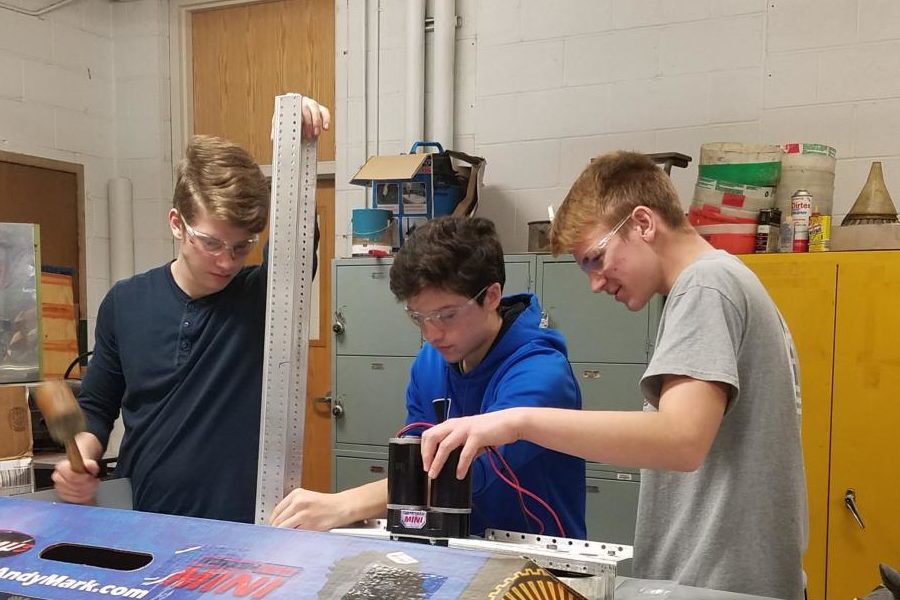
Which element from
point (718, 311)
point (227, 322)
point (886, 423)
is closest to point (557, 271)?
point (886, 423)

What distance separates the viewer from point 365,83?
386 centimetres

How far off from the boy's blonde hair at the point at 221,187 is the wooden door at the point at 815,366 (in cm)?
203

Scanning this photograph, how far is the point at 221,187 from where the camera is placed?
145 centimetres

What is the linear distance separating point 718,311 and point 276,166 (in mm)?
730

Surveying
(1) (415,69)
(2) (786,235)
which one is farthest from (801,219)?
(1) (415,69)

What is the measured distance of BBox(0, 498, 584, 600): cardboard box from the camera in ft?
2.41

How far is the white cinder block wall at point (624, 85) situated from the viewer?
3029mm

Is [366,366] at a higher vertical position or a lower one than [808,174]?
lower

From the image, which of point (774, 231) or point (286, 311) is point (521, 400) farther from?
point (774, 231)

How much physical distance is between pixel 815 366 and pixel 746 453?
5.96ft

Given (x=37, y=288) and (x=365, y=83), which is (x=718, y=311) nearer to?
(x=37, y=288)

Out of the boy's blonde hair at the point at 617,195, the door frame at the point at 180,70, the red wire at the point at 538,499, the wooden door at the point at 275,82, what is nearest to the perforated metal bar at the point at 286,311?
the red wire at the point at 538,499

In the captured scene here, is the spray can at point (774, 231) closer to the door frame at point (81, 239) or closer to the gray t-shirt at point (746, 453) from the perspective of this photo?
the gray t-shirt at point (746, 453)

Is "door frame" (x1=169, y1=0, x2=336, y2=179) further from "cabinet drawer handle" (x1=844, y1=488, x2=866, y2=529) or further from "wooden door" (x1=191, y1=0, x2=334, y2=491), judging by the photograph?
"cabinet drawer handle" (x1=844, y1=488, x2=866, y2=529)
